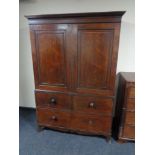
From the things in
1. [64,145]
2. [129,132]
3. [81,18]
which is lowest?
[64,145]

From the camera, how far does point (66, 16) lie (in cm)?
154

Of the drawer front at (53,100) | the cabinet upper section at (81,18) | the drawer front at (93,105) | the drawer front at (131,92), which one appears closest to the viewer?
the cabinet upper section at (81,18)

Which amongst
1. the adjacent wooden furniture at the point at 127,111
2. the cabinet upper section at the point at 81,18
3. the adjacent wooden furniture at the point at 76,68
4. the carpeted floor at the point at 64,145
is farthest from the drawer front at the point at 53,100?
the cabinet upper section at the point at 81,18

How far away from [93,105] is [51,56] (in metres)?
0.79

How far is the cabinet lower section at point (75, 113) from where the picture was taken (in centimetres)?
174

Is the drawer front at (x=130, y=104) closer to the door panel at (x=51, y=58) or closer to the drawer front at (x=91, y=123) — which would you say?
the drawer front at (x=91, y=123)

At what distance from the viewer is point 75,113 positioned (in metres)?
1.83

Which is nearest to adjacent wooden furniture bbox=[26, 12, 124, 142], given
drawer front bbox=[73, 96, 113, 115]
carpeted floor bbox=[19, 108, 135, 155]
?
drawer front bbox=[73, 96, 113, 115]

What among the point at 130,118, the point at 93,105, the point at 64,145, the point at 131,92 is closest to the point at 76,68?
the point at 93,105

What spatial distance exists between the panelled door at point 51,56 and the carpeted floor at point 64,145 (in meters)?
0.69

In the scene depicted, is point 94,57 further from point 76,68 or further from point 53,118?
point 53,118
